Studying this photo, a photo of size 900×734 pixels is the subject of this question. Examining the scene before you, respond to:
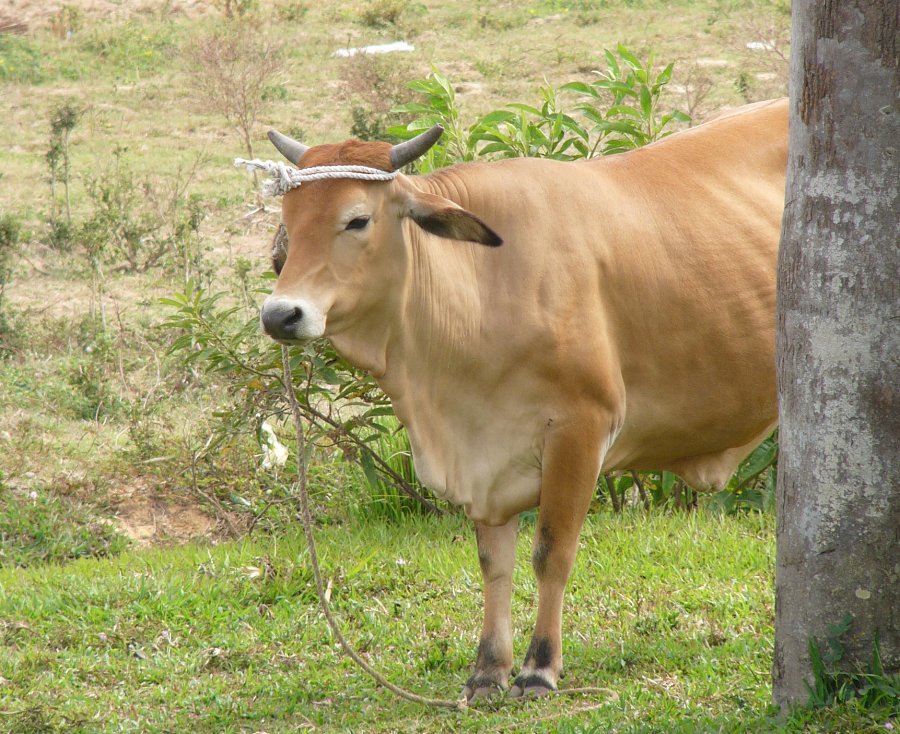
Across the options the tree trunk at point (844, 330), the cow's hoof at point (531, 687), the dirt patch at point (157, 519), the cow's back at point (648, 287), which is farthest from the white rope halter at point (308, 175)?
the dirt patch at point (157, 519)

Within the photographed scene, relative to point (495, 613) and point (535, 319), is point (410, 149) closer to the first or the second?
point (535, 319)

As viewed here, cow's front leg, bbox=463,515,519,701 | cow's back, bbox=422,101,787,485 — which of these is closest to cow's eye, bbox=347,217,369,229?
cow's back, bbox=422,101,787,485

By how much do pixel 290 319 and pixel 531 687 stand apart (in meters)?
1.31

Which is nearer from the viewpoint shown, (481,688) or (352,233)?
(352,233)

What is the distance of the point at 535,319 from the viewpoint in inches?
138

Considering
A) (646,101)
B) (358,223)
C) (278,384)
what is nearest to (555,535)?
(358,223)

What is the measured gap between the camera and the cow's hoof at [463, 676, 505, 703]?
11.9ft

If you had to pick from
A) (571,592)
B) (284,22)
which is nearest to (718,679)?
(571,592)

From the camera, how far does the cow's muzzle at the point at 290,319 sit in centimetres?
313

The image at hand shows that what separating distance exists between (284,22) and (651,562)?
14521 millimetres

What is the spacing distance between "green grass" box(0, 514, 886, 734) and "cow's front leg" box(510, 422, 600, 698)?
139 mm

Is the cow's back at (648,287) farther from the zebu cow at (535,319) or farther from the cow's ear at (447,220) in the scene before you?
the cow's ear at (447,220)

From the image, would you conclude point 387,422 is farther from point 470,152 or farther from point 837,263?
point 837,263

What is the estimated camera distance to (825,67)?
8.91ft
